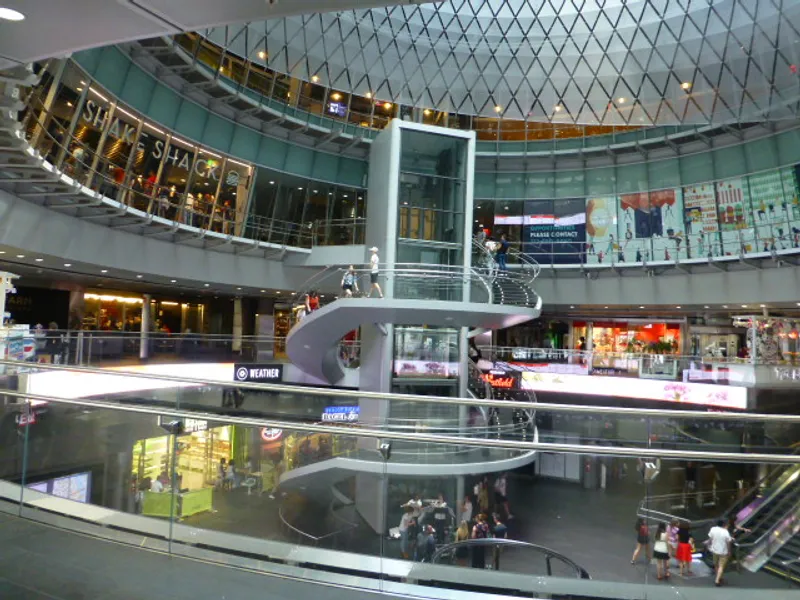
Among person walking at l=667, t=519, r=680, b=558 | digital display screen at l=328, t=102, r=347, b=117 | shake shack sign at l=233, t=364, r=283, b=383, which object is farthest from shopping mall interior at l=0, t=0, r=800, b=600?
digital display screen at l=328, t=102, r=347, b=117

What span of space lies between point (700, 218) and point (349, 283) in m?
23.5

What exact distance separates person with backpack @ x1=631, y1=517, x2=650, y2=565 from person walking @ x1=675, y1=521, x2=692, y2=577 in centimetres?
21

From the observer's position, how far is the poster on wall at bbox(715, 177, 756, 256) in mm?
30480

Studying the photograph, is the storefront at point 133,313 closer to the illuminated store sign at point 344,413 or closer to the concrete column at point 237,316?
the concrete column at point 237,316

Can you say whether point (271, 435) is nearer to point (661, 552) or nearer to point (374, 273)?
point (661, 552)

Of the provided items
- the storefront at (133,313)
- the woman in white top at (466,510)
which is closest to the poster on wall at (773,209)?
the woman in white top at (466,510)

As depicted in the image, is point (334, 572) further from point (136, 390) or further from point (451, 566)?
point (136, 390)

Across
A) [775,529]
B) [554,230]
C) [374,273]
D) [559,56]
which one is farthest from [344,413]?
[559,56]

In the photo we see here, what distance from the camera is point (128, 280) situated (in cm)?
3091

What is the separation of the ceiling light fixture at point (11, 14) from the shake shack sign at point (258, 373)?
2311 cm

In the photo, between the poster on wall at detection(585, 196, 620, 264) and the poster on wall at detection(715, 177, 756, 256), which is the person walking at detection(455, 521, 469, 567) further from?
the poster on wall at detection(585, 196, 620, 264)

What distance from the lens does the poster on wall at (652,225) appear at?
33.6 meters

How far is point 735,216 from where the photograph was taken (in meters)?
32.4

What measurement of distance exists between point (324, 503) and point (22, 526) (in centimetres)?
239
